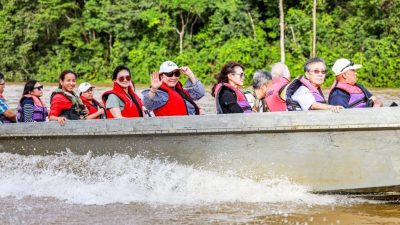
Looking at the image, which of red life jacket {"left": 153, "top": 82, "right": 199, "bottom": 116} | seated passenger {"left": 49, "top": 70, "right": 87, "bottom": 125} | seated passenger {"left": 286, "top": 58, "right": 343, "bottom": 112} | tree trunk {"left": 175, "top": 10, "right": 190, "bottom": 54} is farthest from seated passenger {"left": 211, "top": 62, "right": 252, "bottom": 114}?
tree trunk {"left": 175, "top": 10, "right": 190, "bottom": 54}

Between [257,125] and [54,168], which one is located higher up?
[257,125]

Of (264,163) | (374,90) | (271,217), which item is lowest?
(374,90)

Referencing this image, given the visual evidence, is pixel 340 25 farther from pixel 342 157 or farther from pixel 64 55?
pixel 342 157

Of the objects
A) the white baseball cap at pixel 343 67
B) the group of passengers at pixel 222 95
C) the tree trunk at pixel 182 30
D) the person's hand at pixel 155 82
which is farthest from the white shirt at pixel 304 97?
the tree trunk at pixel 182 30

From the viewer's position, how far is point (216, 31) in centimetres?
2794

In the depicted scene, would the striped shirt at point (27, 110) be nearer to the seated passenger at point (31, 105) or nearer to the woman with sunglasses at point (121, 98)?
the seated passenger at point (31, 105)

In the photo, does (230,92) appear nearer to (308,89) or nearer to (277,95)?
(277,95)

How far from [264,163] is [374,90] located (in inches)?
653

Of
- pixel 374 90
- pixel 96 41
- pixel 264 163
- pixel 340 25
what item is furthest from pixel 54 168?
pixel 96 41

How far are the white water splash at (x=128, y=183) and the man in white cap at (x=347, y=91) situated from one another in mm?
801

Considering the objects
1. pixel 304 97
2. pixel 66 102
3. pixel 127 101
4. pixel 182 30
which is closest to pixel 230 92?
pixel 304 97

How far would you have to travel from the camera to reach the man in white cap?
581cm

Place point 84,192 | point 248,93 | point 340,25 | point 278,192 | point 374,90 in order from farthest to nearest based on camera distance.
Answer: point 340,25 → point 374,90 → point 248,93 → point 84,192 → point 278,192

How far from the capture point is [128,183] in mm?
6133
